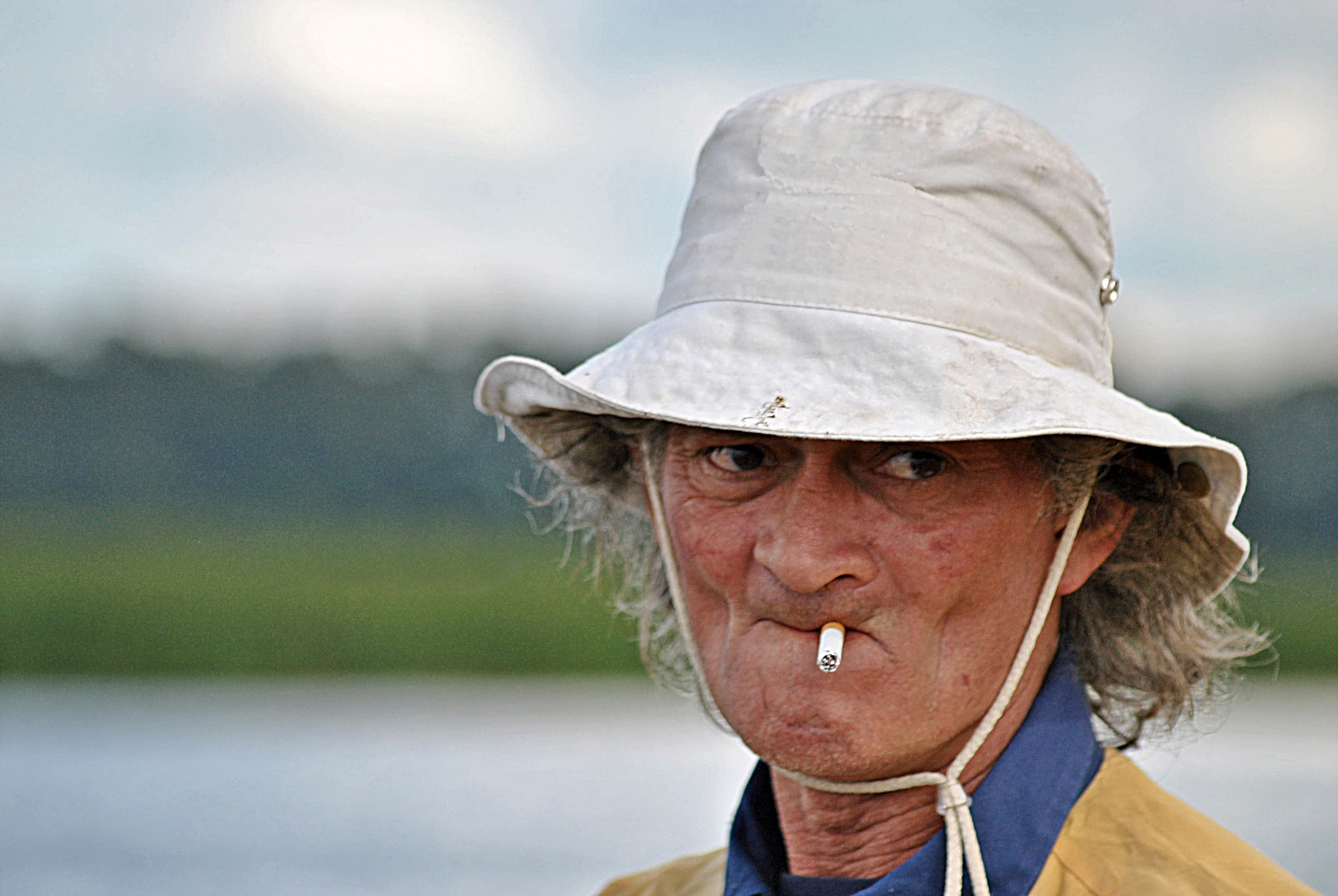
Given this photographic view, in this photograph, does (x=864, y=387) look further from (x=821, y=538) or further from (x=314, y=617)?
(x=314, y=617)

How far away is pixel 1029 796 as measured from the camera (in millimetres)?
1574

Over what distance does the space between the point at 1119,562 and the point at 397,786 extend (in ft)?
23.9

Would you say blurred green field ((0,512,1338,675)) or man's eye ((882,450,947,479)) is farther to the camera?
blurred green field ((0,512,1338,675))

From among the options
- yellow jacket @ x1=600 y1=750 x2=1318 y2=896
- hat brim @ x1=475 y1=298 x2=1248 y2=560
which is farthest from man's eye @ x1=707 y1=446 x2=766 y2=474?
yellow jacket @ x1=600 y1=750 x2=1318 y2=896

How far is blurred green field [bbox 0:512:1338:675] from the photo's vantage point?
1360cm

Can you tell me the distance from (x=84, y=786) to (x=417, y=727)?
113 inches

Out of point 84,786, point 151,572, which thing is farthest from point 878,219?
point 151,572

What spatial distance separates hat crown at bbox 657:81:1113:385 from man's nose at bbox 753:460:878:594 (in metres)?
0.19

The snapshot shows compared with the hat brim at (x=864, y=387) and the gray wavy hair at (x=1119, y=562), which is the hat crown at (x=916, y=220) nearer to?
the hat brim at (x=864, y=387)

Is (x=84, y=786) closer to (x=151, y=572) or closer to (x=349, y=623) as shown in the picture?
(x=349, y=623)

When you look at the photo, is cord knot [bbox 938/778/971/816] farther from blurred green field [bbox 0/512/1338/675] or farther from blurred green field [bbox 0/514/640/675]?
blurred green field [bbox 0/514/640/675]

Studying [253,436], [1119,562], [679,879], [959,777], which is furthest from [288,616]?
[959,777]

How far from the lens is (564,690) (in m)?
13.5

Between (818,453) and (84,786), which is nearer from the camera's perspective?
(818,453)
